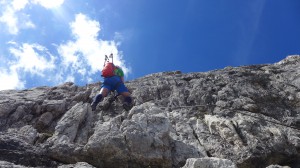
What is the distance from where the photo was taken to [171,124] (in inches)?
605

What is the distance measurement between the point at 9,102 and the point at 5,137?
10.3 meters

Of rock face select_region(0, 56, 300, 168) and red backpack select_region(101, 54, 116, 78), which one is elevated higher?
red backpack select_region(101, 54, 116, 78)

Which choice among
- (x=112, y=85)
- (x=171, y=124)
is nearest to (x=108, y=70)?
(x=112, y=85)

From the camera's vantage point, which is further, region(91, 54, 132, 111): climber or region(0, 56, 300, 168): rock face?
region(91, 54, 132, 111): climber

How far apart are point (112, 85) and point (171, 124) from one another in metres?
6.22

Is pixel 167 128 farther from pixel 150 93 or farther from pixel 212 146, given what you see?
pixel 150 93

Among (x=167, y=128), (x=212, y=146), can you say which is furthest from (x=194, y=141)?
(x=167, y=128)

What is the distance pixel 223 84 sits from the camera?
21047mm

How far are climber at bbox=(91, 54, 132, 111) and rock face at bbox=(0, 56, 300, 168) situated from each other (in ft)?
1.95

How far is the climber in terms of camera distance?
19.0 m

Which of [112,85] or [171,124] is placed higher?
[112,85]

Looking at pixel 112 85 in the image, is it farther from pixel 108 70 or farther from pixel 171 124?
pixel 171 124

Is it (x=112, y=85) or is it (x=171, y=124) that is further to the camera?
(x=112, y=85)

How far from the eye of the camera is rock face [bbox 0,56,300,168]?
10688 mm
